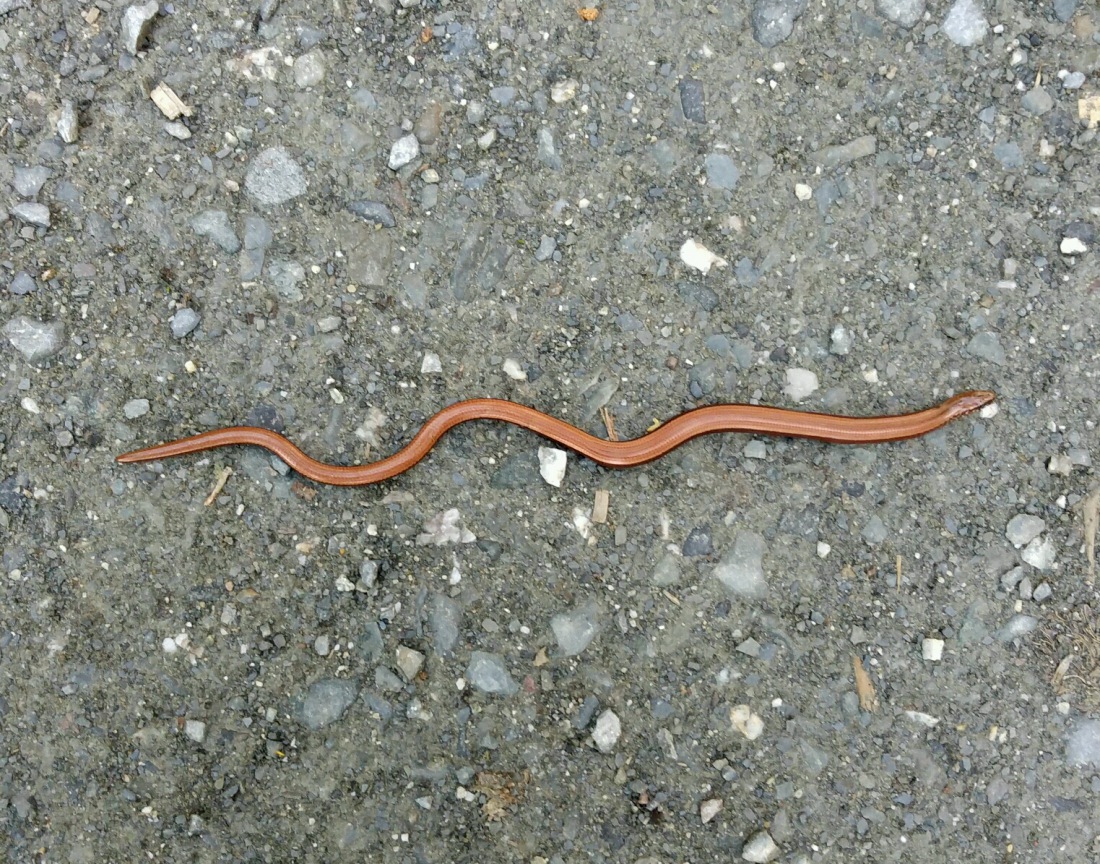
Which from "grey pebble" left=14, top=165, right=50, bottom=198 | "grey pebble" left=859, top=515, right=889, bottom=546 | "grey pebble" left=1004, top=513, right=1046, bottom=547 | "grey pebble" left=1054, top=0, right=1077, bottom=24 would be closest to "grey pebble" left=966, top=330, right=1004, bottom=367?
"grey pebble" left=1004, top=513, right=1046, bottom=547

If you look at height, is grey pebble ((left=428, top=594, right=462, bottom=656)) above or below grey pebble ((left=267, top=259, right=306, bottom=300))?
below

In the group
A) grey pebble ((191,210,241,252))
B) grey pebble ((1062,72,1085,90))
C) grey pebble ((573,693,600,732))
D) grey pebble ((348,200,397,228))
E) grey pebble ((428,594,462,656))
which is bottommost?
grey pebble ((573,693,600,732))

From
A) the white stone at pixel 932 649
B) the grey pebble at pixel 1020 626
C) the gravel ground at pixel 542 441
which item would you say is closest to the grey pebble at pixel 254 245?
the gravel ground at pixel 542 441

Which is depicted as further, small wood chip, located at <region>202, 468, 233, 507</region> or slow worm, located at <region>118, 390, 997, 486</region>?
small wood chip, located at <region>202, 468, 233, 507</region>

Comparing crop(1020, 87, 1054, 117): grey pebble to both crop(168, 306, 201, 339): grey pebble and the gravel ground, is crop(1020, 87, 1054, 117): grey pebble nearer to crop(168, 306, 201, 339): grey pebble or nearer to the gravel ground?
the gravel ground

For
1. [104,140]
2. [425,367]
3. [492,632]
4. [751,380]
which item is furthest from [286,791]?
[104,140]

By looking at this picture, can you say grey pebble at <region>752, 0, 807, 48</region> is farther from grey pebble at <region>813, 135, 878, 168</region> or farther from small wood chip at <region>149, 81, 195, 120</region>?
small wood chip at <region>149, 81, 195, 120</region>

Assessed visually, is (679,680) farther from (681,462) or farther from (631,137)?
(631,137)

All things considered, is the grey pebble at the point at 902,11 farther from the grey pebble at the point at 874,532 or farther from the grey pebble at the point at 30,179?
the grey pebble at the point at 30,179
